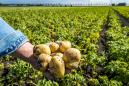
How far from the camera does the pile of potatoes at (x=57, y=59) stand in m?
2.59

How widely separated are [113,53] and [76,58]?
27.6 feet

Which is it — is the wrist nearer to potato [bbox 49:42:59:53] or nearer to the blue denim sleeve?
the blue denim sleeve

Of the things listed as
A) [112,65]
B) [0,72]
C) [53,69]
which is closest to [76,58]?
[53,69]

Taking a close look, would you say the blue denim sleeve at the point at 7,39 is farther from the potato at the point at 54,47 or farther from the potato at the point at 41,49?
the potato at the point at 54,47

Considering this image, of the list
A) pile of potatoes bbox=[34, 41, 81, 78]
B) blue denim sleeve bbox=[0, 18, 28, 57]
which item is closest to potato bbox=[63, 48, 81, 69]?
pile of potatoes bbox=[34, 41, 81, 78]

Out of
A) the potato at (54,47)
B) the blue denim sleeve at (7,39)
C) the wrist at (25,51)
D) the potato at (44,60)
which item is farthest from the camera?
the potato at (54,47)

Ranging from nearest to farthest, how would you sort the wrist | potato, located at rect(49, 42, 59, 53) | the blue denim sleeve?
1. the blue denim sleeve
2. the wrist
3. potato, located at rect(49, 42, 59, 53)

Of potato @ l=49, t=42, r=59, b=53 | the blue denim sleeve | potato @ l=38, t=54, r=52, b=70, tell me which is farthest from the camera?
potato @ l=49, t=42, r=59, b=53

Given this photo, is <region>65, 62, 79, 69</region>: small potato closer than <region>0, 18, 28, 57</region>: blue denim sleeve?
No

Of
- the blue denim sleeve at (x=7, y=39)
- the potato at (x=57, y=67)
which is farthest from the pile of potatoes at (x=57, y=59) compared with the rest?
the blue denim sleeve at (x=7, y=39)

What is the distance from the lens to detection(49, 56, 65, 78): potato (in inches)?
102

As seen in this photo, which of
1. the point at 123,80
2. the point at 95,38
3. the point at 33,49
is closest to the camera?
the point at 33,49

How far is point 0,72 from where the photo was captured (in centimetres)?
1055

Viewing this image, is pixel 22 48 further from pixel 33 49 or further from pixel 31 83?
pixel 31 83
